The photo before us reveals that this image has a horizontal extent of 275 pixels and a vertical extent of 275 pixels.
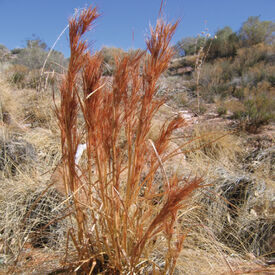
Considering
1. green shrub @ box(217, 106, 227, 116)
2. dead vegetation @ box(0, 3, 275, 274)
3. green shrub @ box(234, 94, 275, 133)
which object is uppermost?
green shrub @ box(217, 106, 227, 116)

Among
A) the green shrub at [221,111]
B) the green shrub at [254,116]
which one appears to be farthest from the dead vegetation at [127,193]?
the green shrub at [221,111]

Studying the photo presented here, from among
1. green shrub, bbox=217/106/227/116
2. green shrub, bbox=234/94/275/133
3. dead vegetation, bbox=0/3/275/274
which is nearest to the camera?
dead vegetation, bbox=0/3/275/274

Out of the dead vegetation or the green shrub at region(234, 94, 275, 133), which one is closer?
the dead vegetation

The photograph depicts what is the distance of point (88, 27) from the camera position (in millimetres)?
928

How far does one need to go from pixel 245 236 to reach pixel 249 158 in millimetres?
1644

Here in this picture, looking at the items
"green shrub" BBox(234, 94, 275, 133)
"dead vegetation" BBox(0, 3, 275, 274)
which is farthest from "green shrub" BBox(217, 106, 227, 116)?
"dead vegetation" BBox(0, 3, 275, 274)

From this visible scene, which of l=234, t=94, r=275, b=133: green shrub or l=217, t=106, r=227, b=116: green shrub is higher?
l=217, t=106, r=227, b=116: green shrub

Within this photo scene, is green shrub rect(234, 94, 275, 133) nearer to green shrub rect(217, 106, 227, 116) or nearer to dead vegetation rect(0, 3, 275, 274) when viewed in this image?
green shrub rect(217, 106, 227, 116)

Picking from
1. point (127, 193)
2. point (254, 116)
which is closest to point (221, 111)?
→ point (254, 116)

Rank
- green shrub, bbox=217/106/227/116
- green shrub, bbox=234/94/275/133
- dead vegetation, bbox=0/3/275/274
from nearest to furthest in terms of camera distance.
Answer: dead vegetation, bbox=0/3/275/274
green shrub, bbox=234/94/275/133
green shrub, bbox=217/106/227/116

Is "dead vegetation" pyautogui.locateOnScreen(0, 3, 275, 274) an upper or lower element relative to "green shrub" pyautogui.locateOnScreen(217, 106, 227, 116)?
lower

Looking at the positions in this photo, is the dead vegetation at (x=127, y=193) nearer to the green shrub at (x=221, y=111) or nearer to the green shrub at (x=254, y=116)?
the green shrub at (x=254, y=116)

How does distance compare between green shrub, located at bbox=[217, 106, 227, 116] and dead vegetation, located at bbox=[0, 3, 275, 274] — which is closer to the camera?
dead vegetation, located at bbox=[0, 3, 275, 274]

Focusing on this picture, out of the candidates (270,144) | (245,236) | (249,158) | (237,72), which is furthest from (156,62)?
(237,72)
